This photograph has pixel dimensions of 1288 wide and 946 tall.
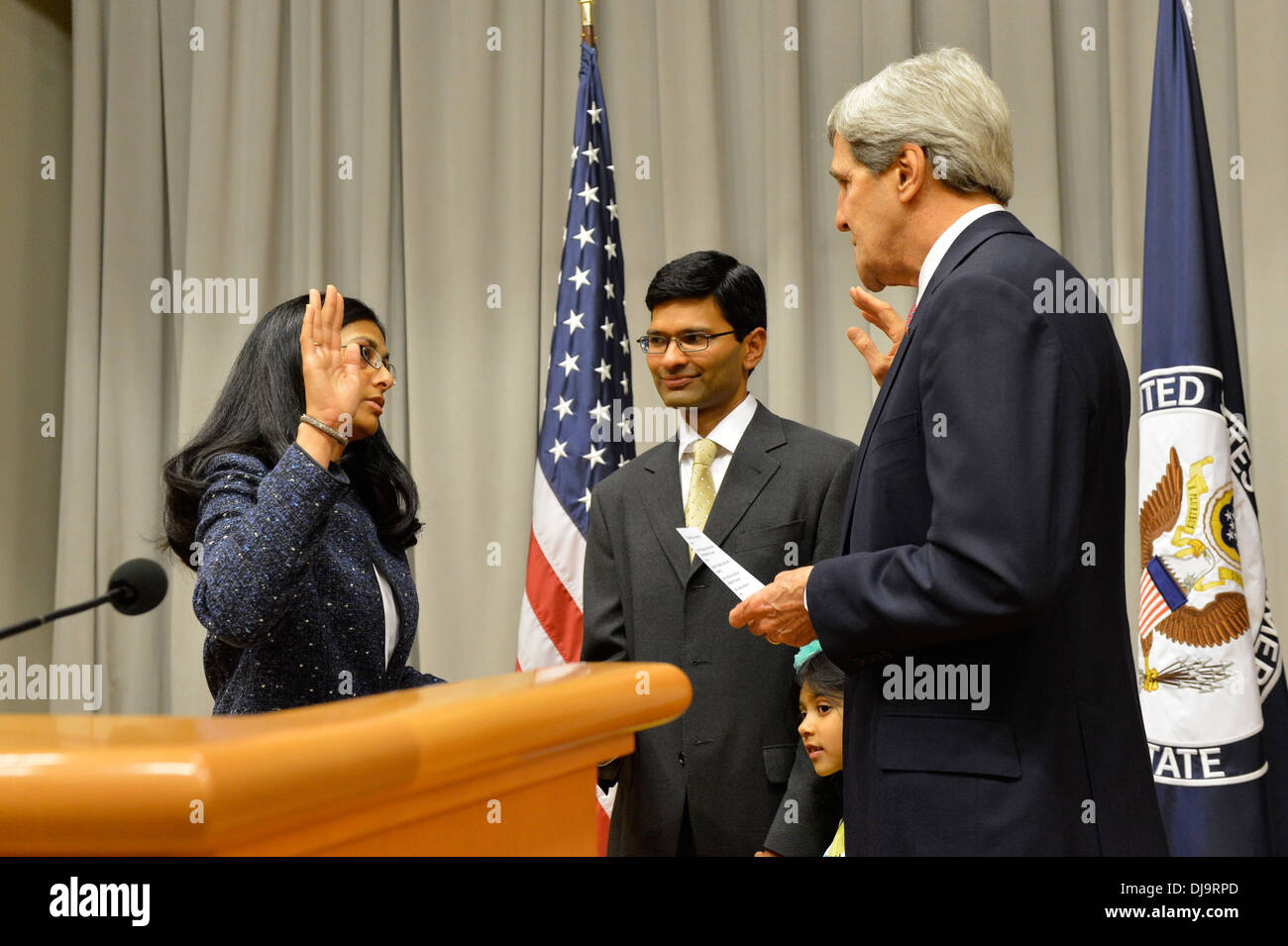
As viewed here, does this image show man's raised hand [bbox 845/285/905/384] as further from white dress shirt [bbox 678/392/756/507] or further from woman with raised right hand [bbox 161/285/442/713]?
woman with raised right hand [bbox 161/285/442/713]

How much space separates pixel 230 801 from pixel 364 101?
497cm

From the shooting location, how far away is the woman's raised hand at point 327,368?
79.4 inches

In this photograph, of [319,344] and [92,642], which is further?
[92,642]

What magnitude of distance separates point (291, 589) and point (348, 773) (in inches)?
43.2

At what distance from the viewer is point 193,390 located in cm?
525

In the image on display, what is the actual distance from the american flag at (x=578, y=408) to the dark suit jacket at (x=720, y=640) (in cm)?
108

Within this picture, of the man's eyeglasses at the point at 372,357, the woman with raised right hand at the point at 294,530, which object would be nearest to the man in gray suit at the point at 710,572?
the woman with raised right hand at the point at 294,530

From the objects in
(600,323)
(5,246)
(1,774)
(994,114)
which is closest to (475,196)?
(600,323)

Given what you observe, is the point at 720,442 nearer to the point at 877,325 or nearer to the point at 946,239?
the point at 877,325

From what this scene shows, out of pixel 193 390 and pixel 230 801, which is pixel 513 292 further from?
pixel 230 801

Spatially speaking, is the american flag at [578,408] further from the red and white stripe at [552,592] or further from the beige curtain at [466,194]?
the beige curtain at [466,194]

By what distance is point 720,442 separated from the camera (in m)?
2.89

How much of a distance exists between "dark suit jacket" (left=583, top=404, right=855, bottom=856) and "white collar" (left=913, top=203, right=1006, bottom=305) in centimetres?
A: 96

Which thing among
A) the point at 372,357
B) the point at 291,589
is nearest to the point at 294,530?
the point at 291,589
